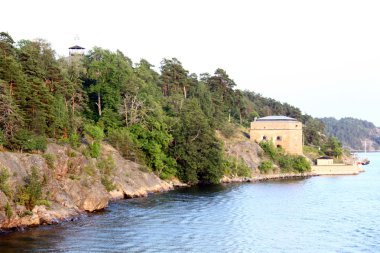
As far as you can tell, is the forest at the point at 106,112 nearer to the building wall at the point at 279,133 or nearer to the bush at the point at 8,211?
the building wall at the point at 279,133

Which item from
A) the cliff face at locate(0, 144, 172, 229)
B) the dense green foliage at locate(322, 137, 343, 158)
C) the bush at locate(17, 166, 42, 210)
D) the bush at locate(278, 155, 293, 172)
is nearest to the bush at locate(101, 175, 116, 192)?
the cliff face at locate(0, 144, 172, 229)

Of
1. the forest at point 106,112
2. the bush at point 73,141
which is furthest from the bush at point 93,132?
the bush at point 73,141

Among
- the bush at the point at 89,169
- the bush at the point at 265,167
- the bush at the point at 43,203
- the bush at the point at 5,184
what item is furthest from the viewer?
the bush at the point at 265,167

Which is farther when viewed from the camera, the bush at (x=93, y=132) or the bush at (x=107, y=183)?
the bush at (x=93, y=132)

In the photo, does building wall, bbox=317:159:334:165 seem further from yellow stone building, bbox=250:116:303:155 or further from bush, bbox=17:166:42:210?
bush, bbox=17:166:42:210

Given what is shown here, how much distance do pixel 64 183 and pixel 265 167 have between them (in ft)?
170

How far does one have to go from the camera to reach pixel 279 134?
108 metres

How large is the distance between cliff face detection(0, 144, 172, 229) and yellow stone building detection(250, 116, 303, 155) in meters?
46.4

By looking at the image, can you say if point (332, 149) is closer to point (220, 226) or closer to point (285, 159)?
point (285, 159)

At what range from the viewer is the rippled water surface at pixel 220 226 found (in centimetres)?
3659

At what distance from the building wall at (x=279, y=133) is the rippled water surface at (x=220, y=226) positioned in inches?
1572

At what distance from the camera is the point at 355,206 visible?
188ft

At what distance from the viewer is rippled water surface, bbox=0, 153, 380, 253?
36.6 metres

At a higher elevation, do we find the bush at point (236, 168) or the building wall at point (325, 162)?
the building wall at point (325, 162)
